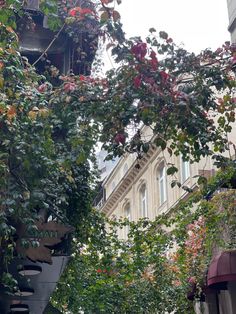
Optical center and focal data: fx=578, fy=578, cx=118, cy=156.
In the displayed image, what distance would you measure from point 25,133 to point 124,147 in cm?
144

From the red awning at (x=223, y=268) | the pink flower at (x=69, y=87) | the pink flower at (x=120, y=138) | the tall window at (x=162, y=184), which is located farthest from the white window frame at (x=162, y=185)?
the pink flower at (x=120, y=138)

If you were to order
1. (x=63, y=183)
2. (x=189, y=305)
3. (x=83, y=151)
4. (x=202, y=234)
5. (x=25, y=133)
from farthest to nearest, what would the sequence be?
1. (x=189, y=305)
2. (x=202, y=234)
3. (x=63, y=183)
4. (x=83, y=151)
5. (x=25, y=133)

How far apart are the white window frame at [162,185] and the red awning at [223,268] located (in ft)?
51.4

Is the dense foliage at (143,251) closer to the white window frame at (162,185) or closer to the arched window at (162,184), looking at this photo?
the white window frame at (162,185)

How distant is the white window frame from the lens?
92.5 ft

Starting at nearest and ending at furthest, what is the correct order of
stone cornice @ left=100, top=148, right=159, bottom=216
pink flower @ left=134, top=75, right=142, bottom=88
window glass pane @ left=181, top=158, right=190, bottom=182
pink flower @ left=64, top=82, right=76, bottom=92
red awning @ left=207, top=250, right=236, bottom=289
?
pink flower @ left=134, top=75, right=142, bottom=88 < pink flower @ left=64, top=82, right=76, bottom=92 < red awning @ left=207, top=250, right=236, bottom=289 < window glass pane @ left=181, top=158, right=190, bottom=182 < stone cornice @ left=100, top=148, right=159, bottom=216

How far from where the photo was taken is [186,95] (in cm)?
727

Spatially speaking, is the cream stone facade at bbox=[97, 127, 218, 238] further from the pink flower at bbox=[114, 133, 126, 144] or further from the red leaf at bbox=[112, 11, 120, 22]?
the red leaf at bbox=[112, 11, 120, 22]

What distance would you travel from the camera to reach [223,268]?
11922 millimetres

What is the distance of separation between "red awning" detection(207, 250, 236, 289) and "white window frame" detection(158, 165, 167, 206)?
51.4ft

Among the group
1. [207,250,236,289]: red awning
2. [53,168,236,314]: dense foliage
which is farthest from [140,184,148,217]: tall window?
[207,250,236,289]: red awning

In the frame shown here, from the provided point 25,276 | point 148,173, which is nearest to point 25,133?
point 25,276

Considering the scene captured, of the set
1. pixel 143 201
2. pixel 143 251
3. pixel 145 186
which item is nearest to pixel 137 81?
pixel 143 251

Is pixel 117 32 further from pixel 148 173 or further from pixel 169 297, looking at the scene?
pixel 148 173
